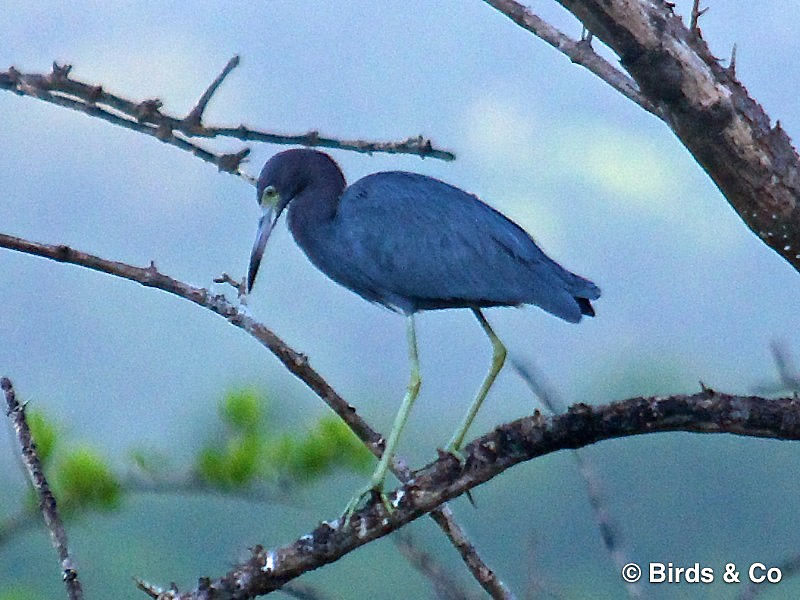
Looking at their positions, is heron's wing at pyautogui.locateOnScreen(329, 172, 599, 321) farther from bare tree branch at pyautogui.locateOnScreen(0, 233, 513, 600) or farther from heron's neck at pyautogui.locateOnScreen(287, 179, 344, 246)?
bare tree branch at pyautogui.locateOnScreen(0, 233, 513, 600)

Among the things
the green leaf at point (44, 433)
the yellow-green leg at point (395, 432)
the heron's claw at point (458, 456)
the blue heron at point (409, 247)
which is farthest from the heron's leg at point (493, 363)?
the green leaf at point (44, 433)

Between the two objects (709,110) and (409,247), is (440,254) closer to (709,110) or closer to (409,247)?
(409,247)

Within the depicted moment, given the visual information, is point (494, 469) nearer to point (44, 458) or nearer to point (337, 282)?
point (337, 282)

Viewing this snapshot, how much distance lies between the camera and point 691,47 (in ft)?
6.17

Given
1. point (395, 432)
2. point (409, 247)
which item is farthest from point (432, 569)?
point (409, 247)

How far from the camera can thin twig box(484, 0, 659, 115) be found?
2227 mm

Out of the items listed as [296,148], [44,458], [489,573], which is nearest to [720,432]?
[489,573]

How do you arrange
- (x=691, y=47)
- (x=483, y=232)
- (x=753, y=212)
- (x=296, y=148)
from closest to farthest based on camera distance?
(x=691, y=47)
(x=753, y=212)
(x=483, y=232)
(x=296, y=148)

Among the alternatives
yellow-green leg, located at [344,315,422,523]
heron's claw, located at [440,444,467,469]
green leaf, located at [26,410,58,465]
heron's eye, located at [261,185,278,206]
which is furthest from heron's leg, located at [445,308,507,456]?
green leaf, located at [26,410,58,465]

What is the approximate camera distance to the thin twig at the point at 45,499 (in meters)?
1.92

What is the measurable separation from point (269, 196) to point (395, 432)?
485mm

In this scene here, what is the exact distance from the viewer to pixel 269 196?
232 cm

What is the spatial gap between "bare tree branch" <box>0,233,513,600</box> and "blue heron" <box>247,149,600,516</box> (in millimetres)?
95

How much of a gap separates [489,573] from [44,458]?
37.9 inches
